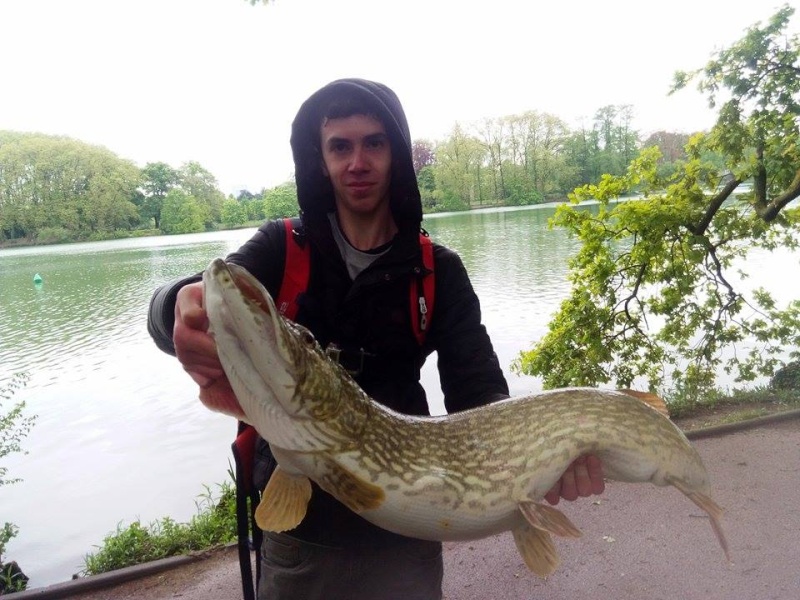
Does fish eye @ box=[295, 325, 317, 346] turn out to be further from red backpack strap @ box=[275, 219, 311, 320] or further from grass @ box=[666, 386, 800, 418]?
grass @ box=[666, 386, 800, 418]

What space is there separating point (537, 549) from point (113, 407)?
7.86 metres

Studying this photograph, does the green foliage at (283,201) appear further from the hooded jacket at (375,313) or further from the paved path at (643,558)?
the hooded jacket at (375,313)

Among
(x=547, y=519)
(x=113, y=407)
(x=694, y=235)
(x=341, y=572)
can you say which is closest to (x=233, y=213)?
(x=113, y=407)

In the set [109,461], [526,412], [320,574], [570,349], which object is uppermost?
[526,412]

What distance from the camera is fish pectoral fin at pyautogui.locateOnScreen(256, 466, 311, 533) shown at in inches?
52.9

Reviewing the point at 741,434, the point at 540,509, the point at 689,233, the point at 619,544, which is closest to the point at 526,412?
the point at 540,509

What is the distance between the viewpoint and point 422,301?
172 centimetres

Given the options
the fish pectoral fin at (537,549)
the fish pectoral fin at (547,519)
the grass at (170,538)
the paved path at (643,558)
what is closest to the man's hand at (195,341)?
the fish pectoral fin at (547,519)

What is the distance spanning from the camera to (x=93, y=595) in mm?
3033

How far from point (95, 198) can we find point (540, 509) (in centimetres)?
5623

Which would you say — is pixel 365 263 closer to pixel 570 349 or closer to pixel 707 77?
pixel 570 349

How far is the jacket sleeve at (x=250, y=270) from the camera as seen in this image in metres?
1.52

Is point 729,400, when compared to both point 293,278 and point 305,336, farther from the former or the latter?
point 305,336

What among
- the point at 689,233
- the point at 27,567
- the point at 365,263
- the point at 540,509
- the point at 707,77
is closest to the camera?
the point at 540,509
